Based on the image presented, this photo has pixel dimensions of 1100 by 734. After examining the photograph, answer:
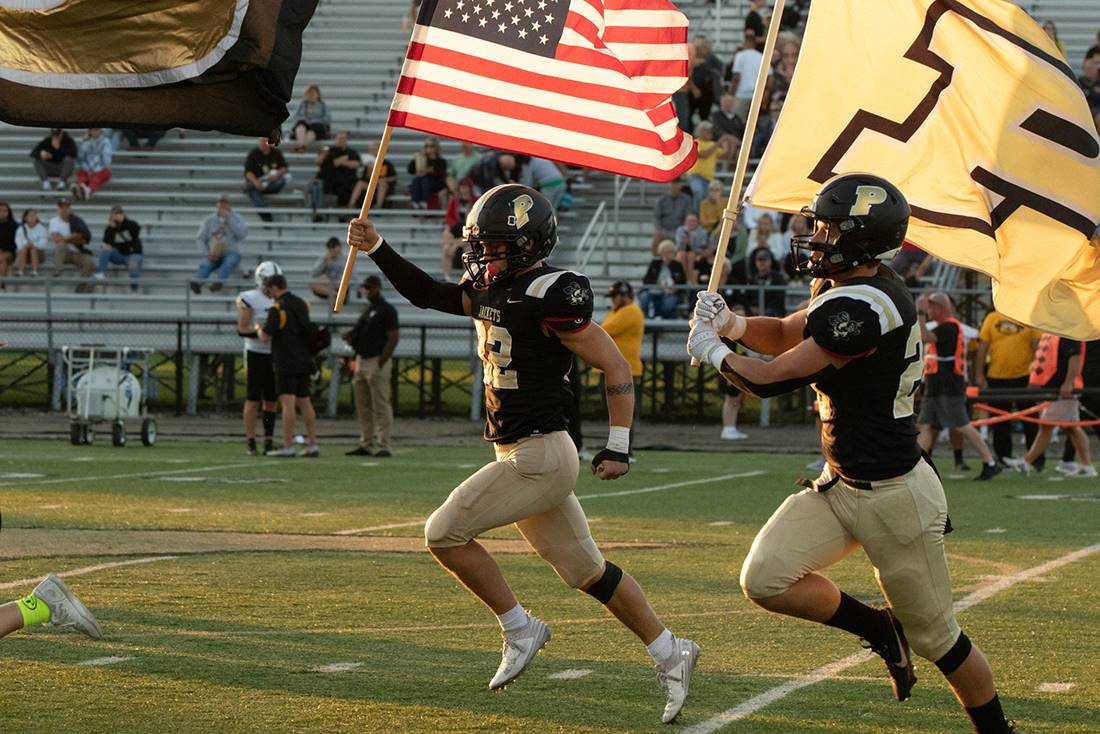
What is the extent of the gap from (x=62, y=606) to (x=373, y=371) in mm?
12185

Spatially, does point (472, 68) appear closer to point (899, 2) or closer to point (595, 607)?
point (899, 2)

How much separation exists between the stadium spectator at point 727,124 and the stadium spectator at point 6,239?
10422 mm

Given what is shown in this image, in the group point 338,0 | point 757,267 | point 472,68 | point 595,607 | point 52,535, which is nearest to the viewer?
point 472,68

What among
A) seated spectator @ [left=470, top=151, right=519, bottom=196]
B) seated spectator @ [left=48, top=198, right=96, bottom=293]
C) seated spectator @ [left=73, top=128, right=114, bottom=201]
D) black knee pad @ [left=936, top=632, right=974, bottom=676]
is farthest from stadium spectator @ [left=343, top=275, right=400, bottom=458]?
black knee pad @ [left=936, top=632, right=974, bottom=676]

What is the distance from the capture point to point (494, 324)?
7.22 meters

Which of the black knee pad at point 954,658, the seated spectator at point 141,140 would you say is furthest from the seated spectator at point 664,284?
the black knee pad at point 954,658

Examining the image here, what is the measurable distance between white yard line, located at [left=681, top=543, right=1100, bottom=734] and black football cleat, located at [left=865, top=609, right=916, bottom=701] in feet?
1.76

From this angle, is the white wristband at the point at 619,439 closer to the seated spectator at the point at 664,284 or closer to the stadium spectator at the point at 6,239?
the seated spectator at the point at 664,284

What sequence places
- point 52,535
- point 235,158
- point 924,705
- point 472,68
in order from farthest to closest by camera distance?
point 235,158, point 52,535, point 472,68, point 924,705

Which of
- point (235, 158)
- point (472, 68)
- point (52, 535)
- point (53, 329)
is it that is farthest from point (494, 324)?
point (235, 158)

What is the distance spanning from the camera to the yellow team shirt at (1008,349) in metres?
19.6

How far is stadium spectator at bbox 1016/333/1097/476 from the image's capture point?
18188mm

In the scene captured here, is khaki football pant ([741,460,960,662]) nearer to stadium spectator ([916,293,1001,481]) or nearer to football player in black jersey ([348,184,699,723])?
football player in black jersey ([348,184,699,723])

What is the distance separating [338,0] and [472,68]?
27.6 metres
